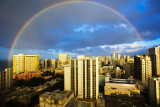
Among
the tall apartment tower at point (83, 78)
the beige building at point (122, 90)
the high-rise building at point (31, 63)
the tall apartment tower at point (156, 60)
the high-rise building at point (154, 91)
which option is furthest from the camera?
the high-rise building at point (31, 63)

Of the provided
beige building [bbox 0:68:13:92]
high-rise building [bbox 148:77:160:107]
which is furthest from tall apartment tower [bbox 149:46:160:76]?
beige building [bbox 0:68:13:92]

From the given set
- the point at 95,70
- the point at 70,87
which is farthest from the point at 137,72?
the point at 70,87

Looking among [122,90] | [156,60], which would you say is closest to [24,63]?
[122,90]

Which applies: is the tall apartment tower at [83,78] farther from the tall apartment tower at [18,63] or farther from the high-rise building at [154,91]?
the tall apartment tower at [18,63]

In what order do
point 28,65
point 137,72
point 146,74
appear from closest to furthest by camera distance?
1. point 146,74
2. point 137,72
3. point 28,65

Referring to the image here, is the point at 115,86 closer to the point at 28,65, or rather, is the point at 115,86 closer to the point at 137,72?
the point at 137,72

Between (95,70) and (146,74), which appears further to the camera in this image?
(146,74)

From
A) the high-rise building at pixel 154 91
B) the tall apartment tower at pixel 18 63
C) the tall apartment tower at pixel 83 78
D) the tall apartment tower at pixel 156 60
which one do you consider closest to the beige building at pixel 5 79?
the tall apartment tower at pixel 83 78

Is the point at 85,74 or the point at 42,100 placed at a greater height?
the point at 85,74
